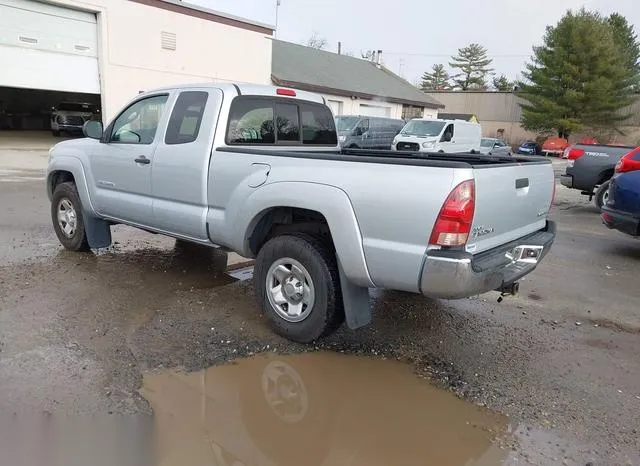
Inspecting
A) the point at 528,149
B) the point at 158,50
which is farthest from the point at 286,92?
the point at 528,149

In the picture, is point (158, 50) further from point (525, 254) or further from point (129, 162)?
point (525, 254)

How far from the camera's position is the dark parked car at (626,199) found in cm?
715

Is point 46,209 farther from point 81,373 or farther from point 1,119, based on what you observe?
point 1,119

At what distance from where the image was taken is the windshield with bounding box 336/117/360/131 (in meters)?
21.8

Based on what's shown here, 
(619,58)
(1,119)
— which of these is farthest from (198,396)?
(619,58)

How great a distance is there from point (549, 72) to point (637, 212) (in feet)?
146

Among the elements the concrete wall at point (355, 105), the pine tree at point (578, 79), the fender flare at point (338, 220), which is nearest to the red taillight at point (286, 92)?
the fender flare at point (338, 220)

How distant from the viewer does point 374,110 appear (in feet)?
118

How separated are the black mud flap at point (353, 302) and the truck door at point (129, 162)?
7.60 ft

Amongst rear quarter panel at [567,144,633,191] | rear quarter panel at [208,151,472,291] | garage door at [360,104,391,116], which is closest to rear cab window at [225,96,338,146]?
rear quarter panel at [208,151,472,291]

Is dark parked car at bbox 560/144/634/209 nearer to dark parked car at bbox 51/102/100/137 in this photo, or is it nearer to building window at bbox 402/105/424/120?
dark parked car at bbox 51/102/100/137

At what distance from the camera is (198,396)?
3.47m

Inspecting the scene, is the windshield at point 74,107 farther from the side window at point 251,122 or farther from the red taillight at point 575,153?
the side window at point 251,122

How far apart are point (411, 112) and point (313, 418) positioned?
126 ft
